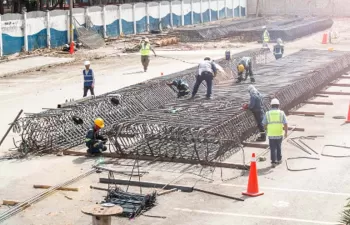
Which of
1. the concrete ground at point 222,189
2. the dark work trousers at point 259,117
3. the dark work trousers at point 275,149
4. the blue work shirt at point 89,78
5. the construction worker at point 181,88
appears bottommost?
the concrete ground at point 222,189

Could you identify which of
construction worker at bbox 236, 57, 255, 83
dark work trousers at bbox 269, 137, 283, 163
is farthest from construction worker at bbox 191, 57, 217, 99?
dark work trousers at bbox 269, 137, 283, 163

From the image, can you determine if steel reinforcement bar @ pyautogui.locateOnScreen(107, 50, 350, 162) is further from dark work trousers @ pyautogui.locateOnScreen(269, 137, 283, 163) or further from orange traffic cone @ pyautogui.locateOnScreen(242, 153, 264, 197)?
orange traffic cone @ pyautogui.locateOnScreen(242, 153, 264, 197)

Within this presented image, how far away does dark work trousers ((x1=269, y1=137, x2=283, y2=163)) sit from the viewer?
16828 mm

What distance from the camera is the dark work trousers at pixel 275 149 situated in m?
16.8

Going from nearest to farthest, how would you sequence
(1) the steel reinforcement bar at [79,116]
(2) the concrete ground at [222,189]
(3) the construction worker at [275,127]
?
(2) the concrete ground at [222,189] → (3) the construction worker at [275,127] → (1) the steel reinforcement bar at [79,116]

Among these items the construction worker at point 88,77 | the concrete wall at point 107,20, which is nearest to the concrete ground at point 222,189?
the construction worker at point 88,77

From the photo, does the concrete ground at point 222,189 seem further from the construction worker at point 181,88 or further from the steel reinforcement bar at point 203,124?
the construction worker at point 181,88

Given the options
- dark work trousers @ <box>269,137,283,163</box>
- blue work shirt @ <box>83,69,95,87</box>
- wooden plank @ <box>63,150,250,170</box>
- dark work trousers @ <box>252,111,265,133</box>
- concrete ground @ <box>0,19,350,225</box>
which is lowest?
concrete ground @ <box>0,19,350,225</box>

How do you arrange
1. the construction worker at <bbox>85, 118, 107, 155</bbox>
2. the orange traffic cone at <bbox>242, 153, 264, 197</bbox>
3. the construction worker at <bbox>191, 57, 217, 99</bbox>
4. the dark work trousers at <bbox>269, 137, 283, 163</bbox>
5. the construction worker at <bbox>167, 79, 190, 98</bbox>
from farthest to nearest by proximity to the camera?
the construction worker at <bbox>167, 79, 190, 98</bbox>, the construction worker at <bbox>191, 57, 217, 99</bbox>, the construction worker at <bbox>85, 118, 107, 155</bbox>, the dark work trousers at <bbox>269, 137, 283, 163</bbox>, the orange traffic cone at <bbox>242, 153, 264, 197</bbox>

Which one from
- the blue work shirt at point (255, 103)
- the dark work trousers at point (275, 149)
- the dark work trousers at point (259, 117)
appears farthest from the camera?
the dark work trousers at point (259, 117)

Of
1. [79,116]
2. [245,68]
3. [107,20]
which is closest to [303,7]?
[107,20]

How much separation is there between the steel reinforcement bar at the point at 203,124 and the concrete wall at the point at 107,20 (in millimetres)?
20704

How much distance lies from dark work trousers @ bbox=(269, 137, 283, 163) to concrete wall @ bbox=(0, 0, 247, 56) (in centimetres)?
2872

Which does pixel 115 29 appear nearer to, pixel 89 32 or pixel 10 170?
pixel 89 32
